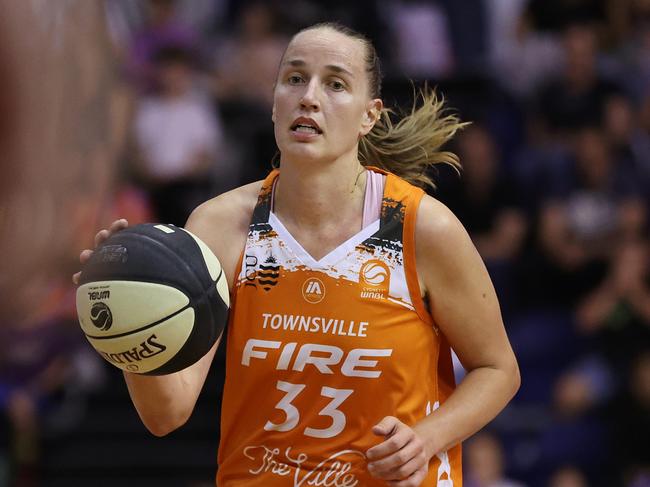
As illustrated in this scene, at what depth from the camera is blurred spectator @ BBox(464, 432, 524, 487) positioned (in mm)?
7461

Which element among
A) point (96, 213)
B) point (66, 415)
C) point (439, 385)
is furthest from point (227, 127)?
point (96, 213)

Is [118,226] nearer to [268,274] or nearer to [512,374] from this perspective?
[268,274]

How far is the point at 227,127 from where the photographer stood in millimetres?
9805

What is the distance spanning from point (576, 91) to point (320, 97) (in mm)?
6367

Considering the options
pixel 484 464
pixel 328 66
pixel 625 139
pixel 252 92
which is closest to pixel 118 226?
pixel 328 66

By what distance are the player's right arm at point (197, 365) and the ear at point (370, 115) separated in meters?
0.44

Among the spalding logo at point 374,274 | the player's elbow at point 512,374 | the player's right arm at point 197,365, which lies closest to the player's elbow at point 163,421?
the player's right arm at point 197,365

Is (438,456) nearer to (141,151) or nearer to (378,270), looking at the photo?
(378,270)

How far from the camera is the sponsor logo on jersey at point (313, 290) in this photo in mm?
3494

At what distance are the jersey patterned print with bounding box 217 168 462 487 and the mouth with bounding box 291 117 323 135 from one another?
353 millimetres

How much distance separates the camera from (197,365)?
3590 millimetres

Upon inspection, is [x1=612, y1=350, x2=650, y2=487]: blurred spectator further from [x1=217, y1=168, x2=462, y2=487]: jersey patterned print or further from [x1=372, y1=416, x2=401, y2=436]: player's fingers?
[x1=372, y1=416, x2=401, y2=436]: player's fingers

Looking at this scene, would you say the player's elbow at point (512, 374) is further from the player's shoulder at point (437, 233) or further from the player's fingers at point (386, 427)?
the player's fingers at point (386, 427)

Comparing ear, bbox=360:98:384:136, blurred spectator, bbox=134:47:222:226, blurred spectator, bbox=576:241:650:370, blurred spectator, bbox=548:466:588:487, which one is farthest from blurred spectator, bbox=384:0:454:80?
ear, bbox=360:98:384:136
